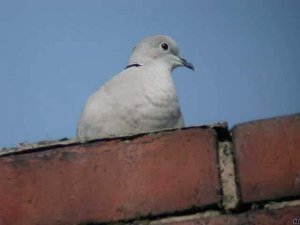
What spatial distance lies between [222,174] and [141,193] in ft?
0.43

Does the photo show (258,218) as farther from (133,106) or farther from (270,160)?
(133,106)

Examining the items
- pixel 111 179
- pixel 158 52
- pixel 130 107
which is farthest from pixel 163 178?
pixel 158 52

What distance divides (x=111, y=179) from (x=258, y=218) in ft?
0.79

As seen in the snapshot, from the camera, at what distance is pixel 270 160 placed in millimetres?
1177

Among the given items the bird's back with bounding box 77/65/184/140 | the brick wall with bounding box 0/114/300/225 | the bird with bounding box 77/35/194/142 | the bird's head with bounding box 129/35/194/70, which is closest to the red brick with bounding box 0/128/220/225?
the brick wall with bounding box 0/114/300/225

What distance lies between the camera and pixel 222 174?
1.20 metres

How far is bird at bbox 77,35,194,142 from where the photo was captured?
221 centimetres

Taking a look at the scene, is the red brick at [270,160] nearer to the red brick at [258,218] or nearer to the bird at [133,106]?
the red brick at [258,218]

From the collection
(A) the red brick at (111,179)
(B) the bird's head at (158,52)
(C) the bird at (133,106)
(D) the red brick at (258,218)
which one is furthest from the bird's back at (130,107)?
(D) the red brick at (258,218)

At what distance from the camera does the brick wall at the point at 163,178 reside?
1.17m

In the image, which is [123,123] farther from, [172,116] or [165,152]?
[165,152]

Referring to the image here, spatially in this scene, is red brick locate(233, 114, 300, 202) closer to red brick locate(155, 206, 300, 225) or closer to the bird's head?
red brick locate(155, 206, 300, 225)

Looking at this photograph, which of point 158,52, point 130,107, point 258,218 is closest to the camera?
point 258,218

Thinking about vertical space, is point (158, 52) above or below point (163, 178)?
above
